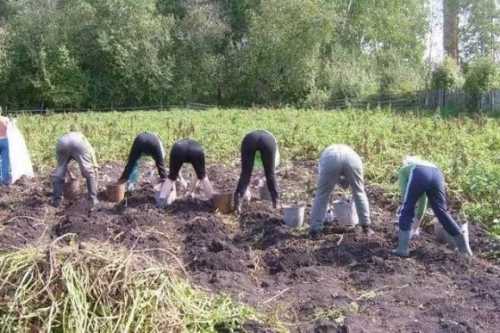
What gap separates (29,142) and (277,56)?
17378 millimetres

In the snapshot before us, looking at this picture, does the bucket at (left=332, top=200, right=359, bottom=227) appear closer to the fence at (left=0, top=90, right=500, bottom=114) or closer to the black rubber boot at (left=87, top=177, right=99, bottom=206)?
the black rubber boot at (left=87, top=177, right=99, bottom=206)

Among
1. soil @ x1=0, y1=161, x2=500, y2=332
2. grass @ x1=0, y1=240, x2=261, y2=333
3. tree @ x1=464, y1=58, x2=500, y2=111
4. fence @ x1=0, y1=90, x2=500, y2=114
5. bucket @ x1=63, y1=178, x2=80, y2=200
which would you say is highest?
tree @ x1=464, y1=58, x2=500, y2=111

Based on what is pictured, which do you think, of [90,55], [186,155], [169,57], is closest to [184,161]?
[186,155]

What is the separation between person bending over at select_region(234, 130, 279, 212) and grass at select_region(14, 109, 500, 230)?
1.89 meters

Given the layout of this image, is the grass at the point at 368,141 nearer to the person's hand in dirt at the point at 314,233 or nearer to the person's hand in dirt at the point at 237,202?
the person's hand in dirt at the point at 314,233

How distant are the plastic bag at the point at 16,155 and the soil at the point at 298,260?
920 mm

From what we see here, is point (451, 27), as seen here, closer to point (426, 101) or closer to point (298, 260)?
point (426, 101)

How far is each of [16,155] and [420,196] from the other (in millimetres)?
6109

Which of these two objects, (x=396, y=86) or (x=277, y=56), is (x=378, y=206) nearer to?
(x=396, y=86)

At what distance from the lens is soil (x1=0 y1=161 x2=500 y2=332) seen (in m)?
4.53

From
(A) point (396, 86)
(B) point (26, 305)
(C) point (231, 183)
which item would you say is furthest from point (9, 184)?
(A) point (396, 86)

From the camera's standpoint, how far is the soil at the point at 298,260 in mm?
4531

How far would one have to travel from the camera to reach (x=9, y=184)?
30.6 ft

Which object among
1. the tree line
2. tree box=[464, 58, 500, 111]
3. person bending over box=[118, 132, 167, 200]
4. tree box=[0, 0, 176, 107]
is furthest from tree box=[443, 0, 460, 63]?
person bending over box=[118, 132, 167, 200]
